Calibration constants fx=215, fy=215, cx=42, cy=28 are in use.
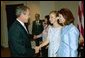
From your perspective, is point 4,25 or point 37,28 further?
point 4,25

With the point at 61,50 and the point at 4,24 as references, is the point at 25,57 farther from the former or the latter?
the point at 4,24

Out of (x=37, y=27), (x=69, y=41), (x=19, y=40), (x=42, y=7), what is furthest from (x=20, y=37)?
(x=42, y=7)

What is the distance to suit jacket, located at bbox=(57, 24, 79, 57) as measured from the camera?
6.37 ft

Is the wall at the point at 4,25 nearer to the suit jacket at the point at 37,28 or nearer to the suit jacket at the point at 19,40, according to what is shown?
the suit jacket at the point at 37,28

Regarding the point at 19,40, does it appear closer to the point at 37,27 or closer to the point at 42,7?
the point at 37,27

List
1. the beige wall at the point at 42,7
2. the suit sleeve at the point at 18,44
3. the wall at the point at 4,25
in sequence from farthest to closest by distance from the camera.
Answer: the wall at the point at 4,25, the beige wall at the point at 42,7, the suit sleeve at the point at 18,44

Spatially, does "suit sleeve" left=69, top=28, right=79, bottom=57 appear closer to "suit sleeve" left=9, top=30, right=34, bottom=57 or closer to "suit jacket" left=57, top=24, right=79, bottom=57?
"suit jacket" left=57, top=24, right=79, bottom=57

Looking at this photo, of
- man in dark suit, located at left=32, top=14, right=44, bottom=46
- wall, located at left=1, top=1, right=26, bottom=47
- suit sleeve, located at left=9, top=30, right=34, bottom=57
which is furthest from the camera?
wall, located at left=1, top=1, right=26, bottom=47

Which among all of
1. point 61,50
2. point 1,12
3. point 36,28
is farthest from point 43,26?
point 1,12

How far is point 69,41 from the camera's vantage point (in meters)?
1.97

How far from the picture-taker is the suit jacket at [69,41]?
1.94m

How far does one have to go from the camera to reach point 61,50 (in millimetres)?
2064

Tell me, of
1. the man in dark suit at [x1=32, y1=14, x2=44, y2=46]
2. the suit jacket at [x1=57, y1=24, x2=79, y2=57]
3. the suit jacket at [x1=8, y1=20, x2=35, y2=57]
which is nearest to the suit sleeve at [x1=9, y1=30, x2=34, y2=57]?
the suit jacket at [x1=8, y1=20, x2=35, y2=57]

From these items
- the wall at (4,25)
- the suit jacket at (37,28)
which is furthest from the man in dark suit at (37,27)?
the wall at (4,25)
